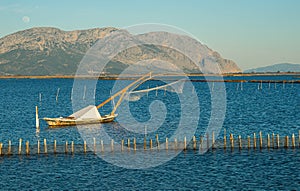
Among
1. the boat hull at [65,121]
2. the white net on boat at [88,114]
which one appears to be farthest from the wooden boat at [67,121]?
the white net on boat at [88,114]

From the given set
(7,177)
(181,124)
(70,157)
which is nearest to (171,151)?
(70,157)

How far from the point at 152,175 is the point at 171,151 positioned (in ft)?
37.4

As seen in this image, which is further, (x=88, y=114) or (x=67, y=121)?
(x=88, y=114)

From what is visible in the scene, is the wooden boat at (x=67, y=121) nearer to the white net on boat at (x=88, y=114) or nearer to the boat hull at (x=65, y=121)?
the boat hull at (x=65, y=121)

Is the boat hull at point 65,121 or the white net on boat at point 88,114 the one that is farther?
the white net on boat at point 88,114

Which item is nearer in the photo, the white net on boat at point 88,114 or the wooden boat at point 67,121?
the wooden boat at point 67,121

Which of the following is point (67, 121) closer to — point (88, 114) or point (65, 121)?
point (65, 121)

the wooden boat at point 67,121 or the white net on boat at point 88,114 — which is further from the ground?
the white net on boat at point 88,114

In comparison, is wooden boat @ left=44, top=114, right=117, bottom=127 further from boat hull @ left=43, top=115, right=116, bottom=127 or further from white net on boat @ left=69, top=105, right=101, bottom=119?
white net on boat @ left=69, top=105, right=101, bottom=119

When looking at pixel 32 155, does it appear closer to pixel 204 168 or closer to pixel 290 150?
pixel 204 168

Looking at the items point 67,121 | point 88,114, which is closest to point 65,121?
point 67,121

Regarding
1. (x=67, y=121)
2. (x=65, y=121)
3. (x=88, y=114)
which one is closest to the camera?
(x=65, y=121)

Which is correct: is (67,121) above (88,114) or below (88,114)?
below

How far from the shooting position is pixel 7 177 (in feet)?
173
